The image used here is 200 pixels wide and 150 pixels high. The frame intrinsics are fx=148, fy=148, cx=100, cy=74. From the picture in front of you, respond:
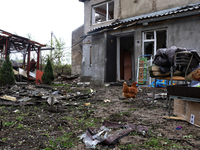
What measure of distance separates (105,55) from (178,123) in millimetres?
7385

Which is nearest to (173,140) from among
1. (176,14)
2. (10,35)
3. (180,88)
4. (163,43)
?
(180,88)

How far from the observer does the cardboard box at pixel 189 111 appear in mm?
2460

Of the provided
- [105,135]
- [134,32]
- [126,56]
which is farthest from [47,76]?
[105,135]

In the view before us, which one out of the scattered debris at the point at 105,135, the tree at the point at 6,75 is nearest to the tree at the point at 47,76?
the tree at the point at 6,75

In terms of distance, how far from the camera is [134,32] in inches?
349

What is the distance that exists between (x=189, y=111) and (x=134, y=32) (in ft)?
23.0

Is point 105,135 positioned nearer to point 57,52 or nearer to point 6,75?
point 6,75

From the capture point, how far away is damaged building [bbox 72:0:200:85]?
7.16m

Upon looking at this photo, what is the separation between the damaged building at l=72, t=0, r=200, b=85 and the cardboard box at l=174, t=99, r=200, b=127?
5.13 meters

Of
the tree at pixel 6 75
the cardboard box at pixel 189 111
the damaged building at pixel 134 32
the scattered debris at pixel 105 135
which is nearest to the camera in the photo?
the scattered debris at pixel 105 135

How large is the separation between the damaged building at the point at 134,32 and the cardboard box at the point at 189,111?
513 cm

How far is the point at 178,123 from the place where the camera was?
2.65 meters

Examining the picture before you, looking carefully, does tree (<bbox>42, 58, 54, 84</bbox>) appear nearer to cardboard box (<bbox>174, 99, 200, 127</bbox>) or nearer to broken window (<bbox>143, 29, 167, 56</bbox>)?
broken window (<bbox>143, 29, 167, 56</bbox>)

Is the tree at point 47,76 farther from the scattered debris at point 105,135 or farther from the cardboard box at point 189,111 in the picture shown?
the cardboard box at point 189,111
